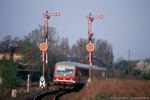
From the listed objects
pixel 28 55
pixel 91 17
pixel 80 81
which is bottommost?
pixel 80 81

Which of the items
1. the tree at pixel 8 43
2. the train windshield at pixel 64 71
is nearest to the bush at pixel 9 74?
the train windshield at pixel 64 71

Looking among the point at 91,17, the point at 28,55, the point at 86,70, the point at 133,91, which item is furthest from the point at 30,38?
the point at 133,91

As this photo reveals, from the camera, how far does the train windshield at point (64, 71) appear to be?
999 inches

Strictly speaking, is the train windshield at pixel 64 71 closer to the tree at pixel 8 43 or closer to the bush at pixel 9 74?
the bush at pixel 9 74

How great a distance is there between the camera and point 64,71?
25656mm

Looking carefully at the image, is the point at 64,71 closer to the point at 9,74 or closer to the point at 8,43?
the point at 9,74

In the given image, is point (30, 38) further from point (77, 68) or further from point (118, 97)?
point (118, 97)

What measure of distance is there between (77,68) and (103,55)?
32.0m

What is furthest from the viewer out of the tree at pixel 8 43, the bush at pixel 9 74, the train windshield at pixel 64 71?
the tree at pixel 8 43

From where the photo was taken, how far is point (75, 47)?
66.6 meters

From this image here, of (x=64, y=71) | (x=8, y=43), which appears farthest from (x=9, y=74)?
(x=8, y=43)

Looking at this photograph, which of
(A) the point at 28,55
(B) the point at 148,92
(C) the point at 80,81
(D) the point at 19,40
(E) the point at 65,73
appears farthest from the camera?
(D) the point at 19,40

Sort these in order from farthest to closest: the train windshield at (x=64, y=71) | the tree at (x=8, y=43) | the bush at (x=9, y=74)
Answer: the tree at (x=8, y=43) → the train windshield at (x=64, y=71) → the bush at (x=9, y=74)

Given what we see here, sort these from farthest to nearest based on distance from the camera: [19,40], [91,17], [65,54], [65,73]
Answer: [19,40] < [65,54] < [65,73] < [91,17]
